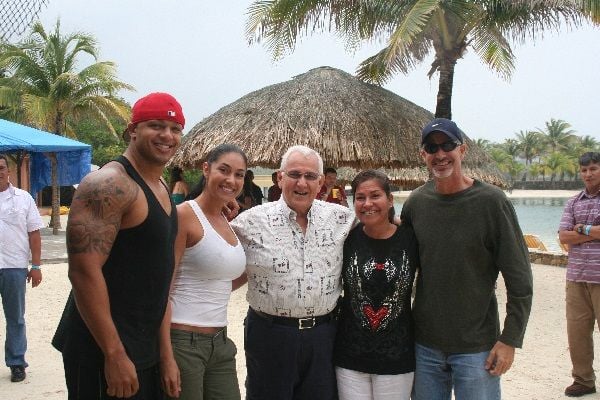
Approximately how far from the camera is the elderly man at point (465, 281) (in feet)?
9.30

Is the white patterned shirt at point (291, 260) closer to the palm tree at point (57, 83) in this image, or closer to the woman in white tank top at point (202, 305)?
the woman in white tank top at point (202, 305)

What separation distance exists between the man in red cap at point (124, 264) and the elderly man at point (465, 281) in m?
1.27

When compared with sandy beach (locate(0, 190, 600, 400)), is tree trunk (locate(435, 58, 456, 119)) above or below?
above

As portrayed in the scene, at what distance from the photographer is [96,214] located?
7.08ft

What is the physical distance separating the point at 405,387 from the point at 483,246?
80 cm

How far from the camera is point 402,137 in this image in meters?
10.4

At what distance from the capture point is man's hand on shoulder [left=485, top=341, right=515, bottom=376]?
9.22 ft

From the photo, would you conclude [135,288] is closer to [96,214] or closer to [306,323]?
[96,214]

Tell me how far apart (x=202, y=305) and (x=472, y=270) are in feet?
4.30

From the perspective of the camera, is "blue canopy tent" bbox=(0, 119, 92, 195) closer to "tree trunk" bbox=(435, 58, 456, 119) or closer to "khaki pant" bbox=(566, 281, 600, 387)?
"tree trunk" bbox=(435, 58, 456, 119)

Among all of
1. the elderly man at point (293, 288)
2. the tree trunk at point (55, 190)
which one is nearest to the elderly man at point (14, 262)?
the elderly man at point (293, 288)

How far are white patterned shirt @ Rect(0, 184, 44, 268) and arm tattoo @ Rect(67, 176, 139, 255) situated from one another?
3647 mm

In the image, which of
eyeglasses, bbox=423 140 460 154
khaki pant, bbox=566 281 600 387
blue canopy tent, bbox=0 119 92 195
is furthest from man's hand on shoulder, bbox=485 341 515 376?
blue canopy tent, bbox=0 119 92 195

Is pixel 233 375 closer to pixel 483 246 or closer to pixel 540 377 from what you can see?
pixel 483 246
